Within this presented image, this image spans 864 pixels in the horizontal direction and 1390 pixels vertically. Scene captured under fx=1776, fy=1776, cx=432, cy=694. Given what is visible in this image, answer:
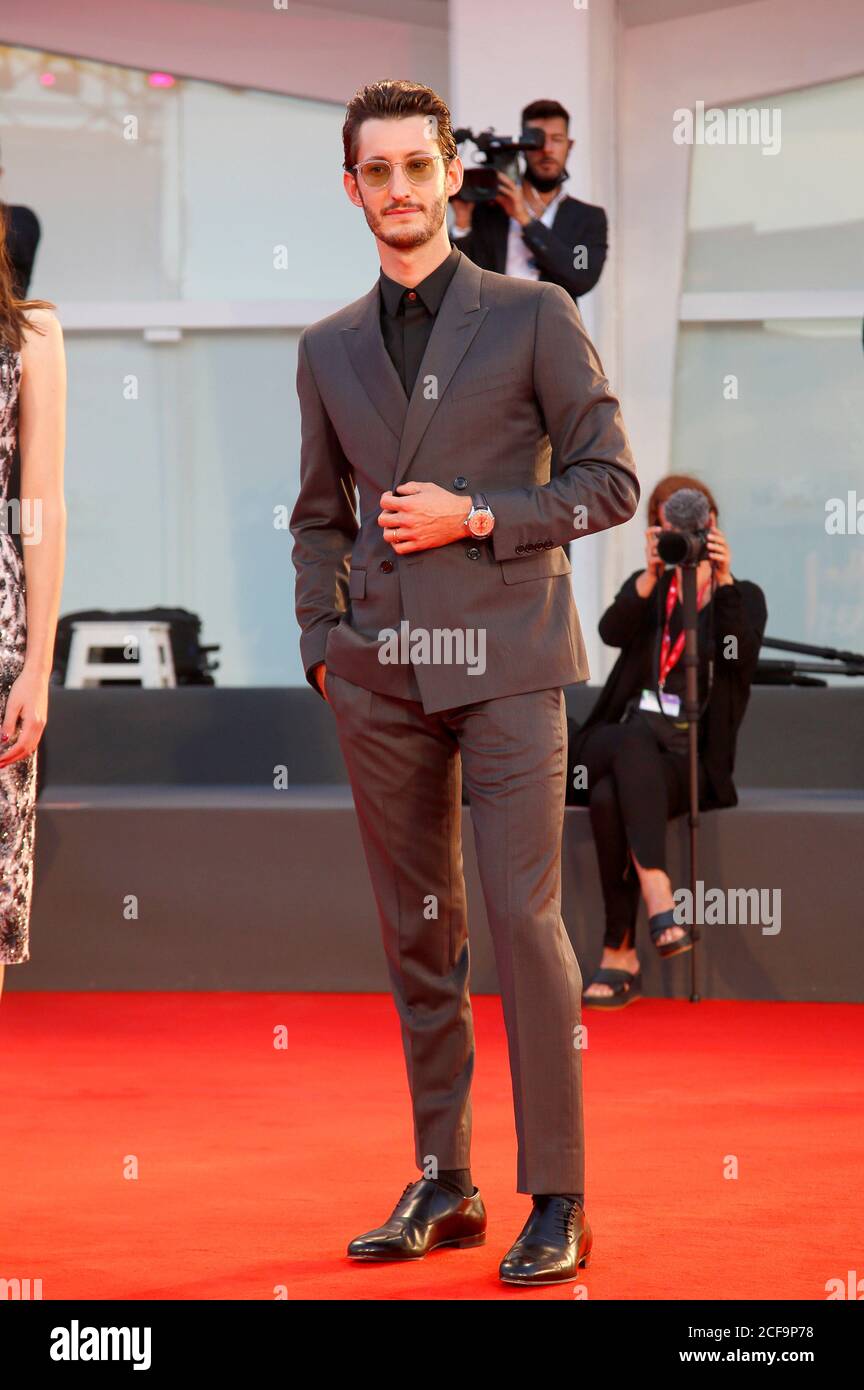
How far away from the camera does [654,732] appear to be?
175 inches

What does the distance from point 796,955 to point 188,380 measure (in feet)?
15.0

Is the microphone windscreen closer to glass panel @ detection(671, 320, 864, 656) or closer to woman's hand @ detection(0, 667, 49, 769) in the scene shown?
woman's hand @ detection(0, 667, 49, 769)

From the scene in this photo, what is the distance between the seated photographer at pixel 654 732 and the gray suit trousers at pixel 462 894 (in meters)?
1.97

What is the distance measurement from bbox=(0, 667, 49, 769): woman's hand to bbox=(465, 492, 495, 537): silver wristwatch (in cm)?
53

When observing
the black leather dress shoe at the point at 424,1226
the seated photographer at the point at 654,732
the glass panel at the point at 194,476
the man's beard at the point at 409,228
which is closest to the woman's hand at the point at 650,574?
the seated photographer at the point at 654,732

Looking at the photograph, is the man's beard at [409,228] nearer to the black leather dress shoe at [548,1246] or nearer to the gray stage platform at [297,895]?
the black leather dress shoe at [548,1246]

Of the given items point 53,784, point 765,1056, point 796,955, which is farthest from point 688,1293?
point 53,784

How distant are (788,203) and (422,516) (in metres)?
5.96

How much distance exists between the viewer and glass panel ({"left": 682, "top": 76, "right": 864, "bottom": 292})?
293 inches

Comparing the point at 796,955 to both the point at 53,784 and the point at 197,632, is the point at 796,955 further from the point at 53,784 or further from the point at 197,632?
the point at 197,632

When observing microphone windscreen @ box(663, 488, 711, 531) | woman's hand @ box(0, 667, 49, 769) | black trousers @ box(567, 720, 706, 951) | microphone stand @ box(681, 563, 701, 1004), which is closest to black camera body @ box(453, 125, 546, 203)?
microphone windscreen @ box(663, 488, 711, 531)

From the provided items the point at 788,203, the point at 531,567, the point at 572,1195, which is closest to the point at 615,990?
the point at 572,1195

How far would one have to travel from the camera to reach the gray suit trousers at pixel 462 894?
210cm

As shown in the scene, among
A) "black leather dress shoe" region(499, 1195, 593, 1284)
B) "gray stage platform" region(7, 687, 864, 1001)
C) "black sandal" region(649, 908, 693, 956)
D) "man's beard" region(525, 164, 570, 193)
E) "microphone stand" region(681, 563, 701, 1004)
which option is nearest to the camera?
"black leather dress shoe" region(499, 1195, 593, 1284)
